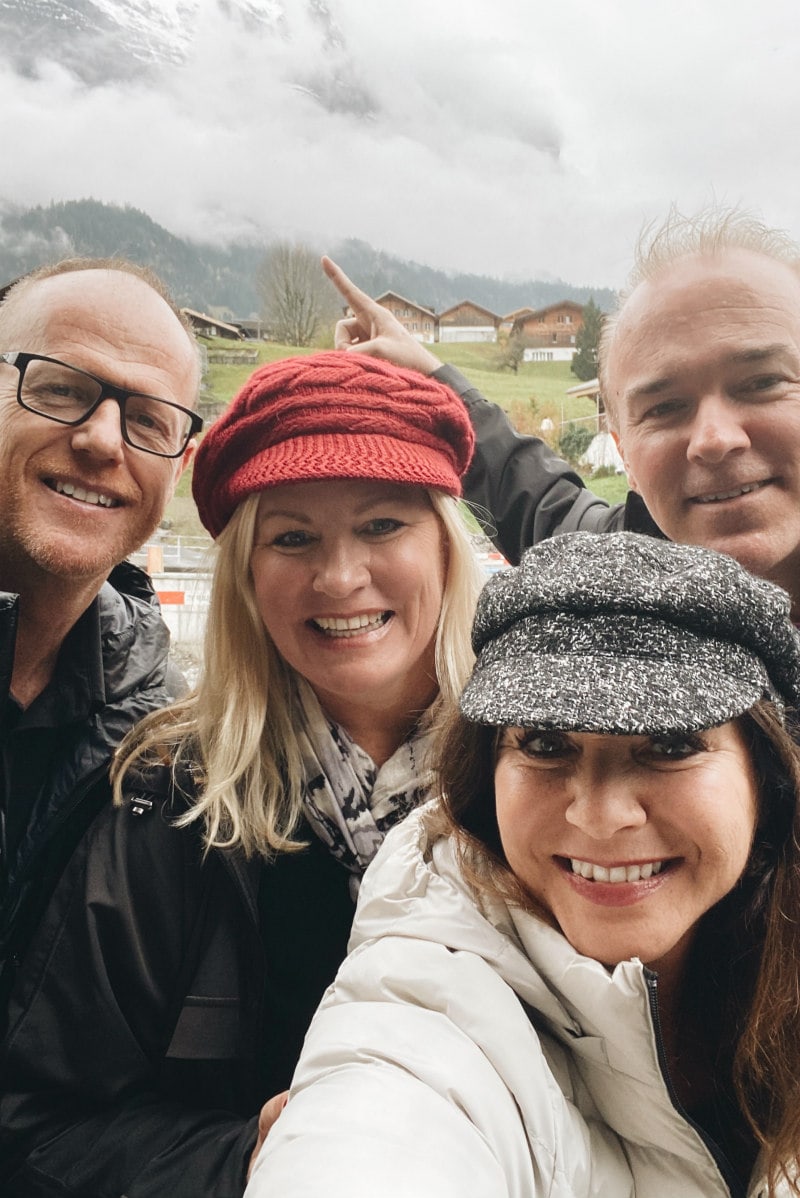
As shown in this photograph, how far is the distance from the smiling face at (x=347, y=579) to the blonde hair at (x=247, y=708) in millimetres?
46

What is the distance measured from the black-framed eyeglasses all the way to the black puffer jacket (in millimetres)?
355

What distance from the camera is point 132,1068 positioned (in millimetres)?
999

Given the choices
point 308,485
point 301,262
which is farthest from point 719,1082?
point 301,262

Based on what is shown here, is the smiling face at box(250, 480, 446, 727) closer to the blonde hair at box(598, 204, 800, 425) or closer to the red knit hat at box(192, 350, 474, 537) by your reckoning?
the red knit hat at box(192, 350, 474, 537)

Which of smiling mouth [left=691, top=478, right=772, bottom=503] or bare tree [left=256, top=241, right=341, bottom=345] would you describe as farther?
bare tree [left=256, top=241, right=341, bottom=345]

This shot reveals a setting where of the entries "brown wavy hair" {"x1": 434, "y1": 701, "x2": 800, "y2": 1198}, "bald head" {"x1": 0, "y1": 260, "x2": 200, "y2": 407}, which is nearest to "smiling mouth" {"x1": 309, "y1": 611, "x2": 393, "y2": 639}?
"brown wavy hair" {"x1": 434, "y1": 701, "x2": 800, "y2": 1198}

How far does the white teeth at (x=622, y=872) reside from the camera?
0.69 meters

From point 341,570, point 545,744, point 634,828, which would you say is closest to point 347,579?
point 341,570

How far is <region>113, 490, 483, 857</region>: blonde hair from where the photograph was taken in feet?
3.59

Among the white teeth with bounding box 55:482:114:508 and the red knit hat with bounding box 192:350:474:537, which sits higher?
the red knit hat with bounding box 192:350:474:537

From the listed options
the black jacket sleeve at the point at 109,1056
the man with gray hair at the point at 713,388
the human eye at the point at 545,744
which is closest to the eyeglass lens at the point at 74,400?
the black jacket sleeve at the point at 109,1056

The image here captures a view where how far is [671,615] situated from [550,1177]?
0.53 metres

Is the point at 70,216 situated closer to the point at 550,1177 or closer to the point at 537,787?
the point at 537,787

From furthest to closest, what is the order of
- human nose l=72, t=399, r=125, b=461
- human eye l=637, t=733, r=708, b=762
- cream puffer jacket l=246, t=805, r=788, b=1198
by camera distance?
1. human nose l=72, t=399, r=125, b=461
2. human eye l=637, t=733, r=708, b=762
3. cream puffer jacket l=246, t=805, r=788, b=1198
